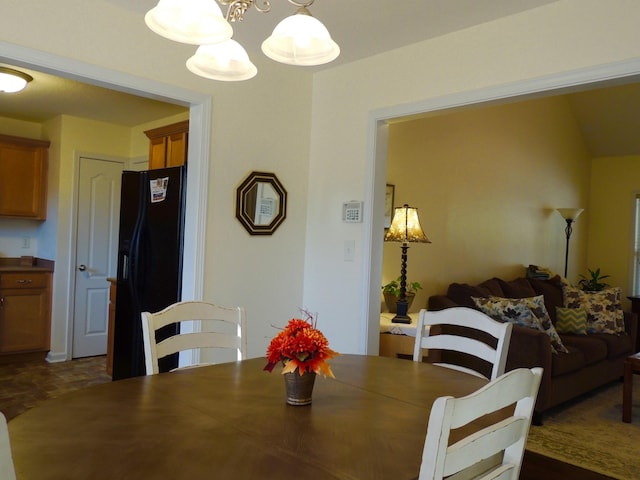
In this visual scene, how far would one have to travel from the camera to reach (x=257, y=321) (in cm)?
349

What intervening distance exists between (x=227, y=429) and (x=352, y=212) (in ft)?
7.33

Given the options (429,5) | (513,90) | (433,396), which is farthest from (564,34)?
(433,396)

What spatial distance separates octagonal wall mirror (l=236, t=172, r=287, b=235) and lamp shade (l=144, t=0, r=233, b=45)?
1837 millimetres

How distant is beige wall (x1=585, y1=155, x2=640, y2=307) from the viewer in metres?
6.71

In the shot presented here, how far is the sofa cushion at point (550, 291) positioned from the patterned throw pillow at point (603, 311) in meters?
0.22

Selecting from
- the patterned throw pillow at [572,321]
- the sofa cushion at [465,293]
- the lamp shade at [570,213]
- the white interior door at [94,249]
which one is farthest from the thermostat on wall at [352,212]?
the lamp shade at [570,213]

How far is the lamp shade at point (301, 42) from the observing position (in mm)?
1555

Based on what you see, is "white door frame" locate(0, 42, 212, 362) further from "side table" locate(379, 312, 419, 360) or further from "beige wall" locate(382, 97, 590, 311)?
"beige wall" locate(382, 97, 590, 311)

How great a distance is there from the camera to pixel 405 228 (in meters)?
3.84

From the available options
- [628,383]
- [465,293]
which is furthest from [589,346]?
[465,293]

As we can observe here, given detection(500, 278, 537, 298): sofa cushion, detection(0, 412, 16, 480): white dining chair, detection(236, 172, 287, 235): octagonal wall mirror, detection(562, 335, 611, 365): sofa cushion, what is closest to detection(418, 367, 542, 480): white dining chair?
detection(0, 412, 16, 480): white dining chair

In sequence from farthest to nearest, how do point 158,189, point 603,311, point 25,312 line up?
point 25,312 → point 603,311 → point 158,189

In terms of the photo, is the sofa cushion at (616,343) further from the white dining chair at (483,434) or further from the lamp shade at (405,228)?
the white dining chair at (483,434)

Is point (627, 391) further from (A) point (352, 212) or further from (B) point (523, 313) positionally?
(A) point (352, 212)
